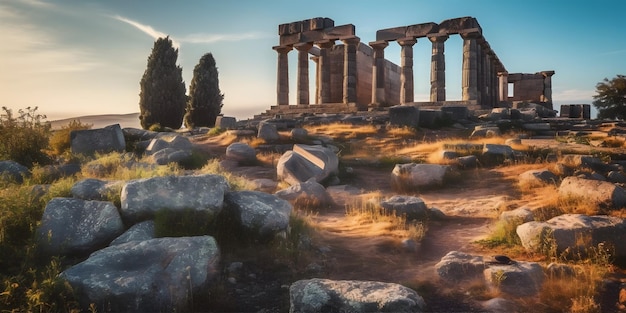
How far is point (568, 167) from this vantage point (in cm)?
995

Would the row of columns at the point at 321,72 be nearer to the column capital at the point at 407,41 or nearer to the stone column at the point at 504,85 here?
the column capital at the point at 407,41

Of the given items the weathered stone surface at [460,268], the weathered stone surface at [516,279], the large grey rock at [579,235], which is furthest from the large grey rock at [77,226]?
the large grey rock at [579,235]

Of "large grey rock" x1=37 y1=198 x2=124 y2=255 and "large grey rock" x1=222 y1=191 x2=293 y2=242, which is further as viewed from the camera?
"large grey rock" x1=222 y1=191 x2=293 y2=242

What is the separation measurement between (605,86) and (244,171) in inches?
1208

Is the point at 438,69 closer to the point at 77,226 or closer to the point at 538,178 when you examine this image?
the point at 538,178

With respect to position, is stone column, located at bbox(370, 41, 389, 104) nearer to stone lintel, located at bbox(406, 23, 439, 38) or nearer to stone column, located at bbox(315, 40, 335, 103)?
stone lintel, located at bbox(406, 23, 439, 38)

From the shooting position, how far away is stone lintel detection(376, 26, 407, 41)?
2589 centimetres

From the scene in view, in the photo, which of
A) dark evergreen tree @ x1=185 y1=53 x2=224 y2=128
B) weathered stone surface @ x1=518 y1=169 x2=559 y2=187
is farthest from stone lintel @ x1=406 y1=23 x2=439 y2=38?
weathered stone surface @ x1=518 y1=169 x2=559 y2=187

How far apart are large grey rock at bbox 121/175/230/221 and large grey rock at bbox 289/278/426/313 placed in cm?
187

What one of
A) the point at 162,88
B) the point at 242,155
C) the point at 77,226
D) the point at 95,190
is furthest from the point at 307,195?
the point at 162,88

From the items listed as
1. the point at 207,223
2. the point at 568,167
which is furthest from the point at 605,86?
the point at 207,223

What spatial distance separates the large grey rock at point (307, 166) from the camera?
34.5 ft

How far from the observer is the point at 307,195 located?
28.3 feet

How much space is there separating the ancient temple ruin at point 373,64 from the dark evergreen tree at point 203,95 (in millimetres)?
4221
